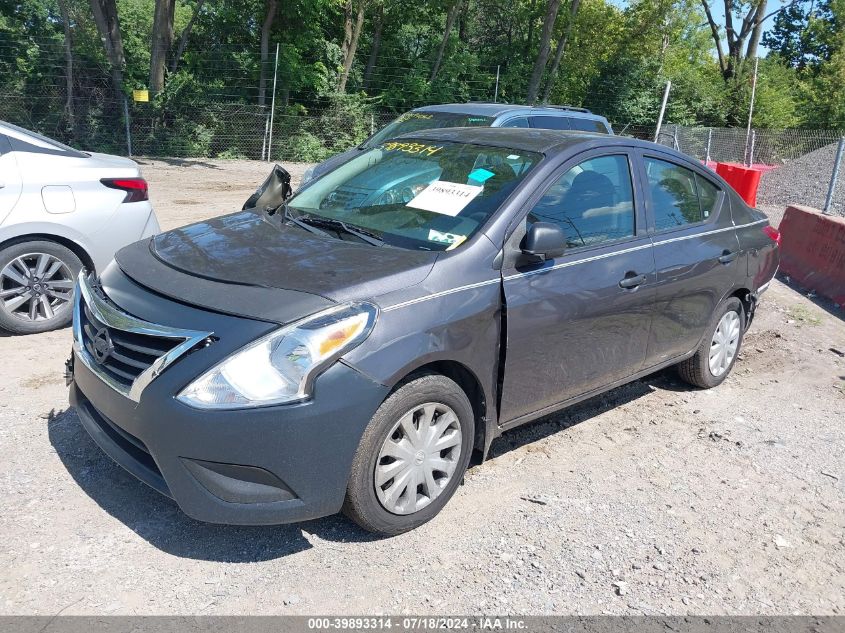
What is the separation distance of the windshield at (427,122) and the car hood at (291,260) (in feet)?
18.3

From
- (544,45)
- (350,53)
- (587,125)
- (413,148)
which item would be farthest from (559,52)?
(413,148)

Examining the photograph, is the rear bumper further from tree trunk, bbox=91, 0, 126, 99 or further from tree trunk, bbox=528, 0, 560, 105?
tree trunk, bbox=528, 0, 560, 105

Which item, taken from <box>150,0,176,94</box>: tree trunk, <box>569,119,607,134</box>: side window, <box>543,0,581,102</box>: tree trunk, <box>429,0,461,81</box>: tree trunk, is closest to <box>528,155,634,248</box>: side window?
<box>569,119,607,134</box>: side window

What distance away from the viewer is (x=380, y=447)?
3.41 m

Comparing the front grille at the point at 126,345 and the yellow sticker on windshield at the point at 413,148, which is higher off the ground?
the yellow sticker on windshield at the point at 413,148

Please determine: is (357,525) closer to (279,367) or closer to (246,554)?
(246,554)

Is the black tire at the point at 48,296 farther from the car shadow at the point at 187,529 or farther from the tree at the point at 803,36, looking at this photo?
the tree at the point at 803,36

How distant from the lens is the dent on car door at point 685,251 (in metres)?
4.88

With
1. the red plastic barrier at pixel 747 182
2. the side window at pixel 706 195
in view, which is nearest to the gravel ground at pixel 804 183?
the red plastic barrier at pixel 747 182

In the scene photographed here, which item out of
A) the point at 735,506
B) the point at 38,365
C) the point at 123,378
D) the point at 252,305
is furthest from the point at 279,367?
the point at 38,365

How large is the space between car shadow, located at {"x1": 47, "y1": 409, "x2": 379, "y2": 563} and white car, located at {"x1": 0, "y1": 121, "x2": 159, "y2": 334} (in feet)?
7.24

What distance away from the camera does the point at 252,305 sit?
131 inches

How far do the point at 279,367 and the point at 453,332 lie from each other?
0.87 m

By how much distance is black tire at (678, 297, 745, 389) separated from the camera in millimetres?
5523
